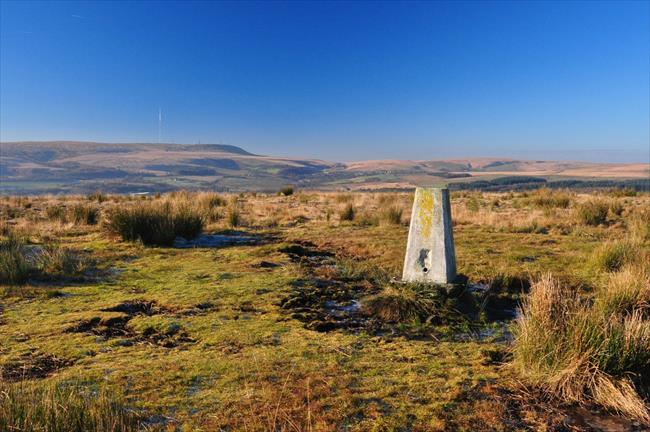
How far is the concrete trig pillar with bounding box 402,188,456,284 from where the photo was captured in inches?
249

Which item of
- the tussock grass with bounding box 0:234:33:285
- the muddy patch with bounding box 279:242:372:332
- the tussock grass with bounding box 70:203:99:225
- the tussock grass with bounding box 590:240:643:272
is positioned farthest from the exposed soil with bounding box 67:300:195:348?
the tussock grass with bounding box 70:203:99:225

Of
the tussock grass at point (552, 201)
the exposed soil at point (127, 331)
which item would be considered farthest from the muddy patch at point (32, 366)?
the tussock grass at point (552, 201)

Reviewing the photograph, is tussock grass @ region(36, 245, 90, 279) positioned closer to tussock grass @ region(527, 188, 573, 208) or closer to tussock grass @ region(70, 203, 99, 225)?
tussock grass @ region(70, 203, 99, 225)

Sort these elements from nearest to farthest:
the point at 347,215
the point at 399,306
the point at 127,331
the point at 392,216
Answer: the point at 127,331, the point at 399,306, the point at 392,216, the point at 347,215

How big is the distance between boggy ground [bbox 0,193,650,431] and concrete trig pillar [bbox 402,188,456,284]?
25.4 inches

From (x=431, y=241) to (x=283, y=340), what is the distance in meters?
2.93

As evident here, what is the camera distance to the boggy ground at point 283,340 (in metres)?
3.19

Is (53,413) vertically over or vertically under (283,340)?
over

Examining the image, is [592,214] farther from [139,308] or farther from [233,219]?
[139,308]

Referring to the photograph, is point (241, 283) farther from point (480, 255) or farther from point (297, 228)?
point (297, 228)

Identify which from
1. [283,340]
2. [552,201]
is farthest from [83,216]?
[552,201]

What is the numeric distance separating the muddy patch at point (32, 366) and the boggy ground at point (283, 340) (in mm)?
17

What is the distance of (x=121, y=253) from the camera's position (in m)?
9.53

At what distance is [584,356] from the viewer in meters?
3.50
